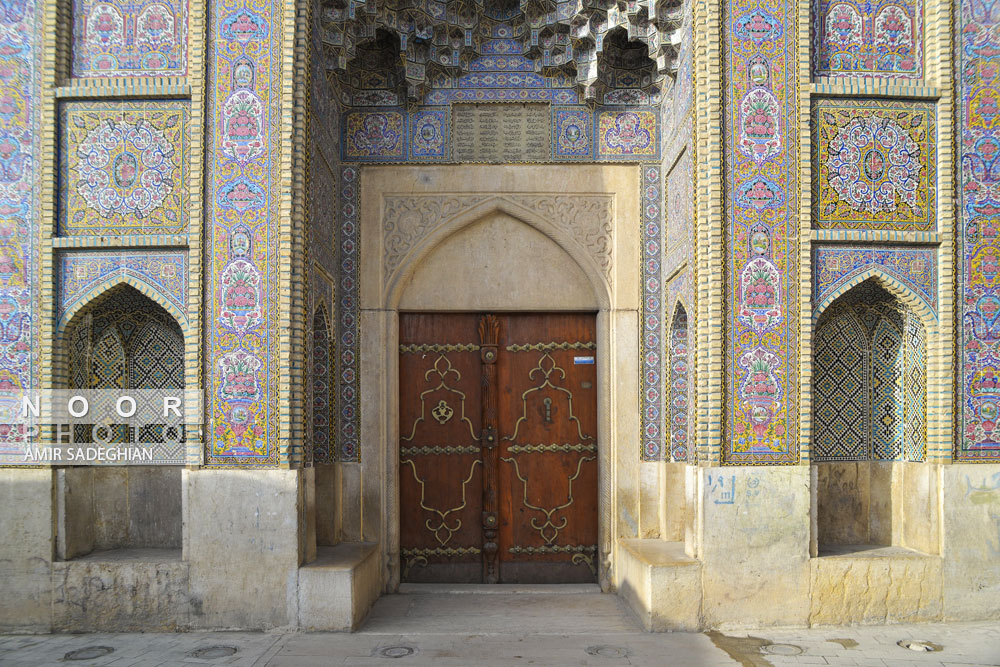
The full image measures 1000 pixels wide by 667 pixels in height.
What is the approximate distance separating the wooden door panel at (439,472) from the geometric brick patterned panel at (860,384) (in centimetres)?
293

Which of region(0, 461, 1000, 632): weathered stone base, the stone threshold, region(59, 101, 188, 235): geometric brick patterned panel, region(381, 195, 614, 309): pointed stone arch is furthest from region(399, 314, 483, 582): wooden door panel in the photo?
region(59, 101, 188, 235): geometric brick patterned panel

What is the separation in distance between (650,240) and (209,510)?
4.23m

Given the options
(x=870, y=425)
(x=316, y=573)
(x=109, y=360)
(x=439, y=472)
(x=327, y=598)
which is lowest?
(x=327, y=598)

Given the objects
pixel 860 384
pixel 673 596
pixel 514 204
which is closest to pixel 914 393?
pixel 860 384

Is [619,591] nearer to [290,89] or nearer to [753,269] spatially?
[753,269]

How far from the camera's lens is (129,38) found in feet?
19.5

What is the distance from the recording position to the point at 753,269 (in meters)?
5.77

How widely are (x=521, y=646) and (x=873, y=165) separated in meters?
4.34

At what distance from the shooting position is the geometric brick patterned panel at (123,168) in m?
5.83

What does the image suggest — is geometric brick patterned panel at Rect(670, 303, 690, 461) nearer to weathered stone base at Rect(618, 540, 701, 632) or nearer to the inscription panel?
weathered stone base at Rect(618, 540, 701, 632)

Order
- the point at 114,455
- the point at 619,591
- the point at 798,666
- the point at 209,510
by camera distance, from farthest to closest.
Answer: the point at 619,591 → the point at 114,455 → the point at 209,510 → the point at 798,666

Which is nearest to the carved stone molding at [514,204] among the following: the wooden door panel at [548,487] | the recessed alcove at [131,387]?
the wooden door panel at [548,487]

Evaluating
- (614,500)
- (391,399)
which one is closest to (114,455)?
(391,399)

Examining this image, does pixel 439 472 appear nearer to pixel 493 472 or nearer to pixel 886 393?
pixel 493 472
